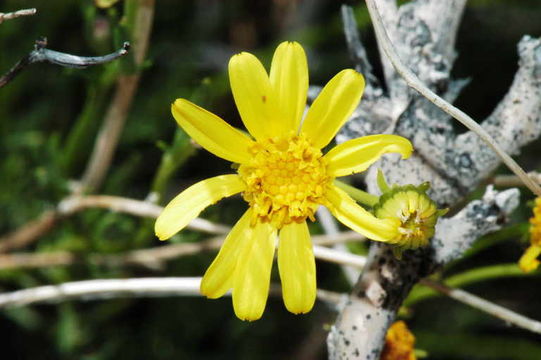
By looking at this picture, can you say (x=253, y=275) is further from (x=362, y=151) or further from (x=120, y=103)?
(x=120, y=103)

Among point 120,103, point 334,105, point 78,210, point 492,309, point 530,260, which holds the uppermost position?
point 334,105

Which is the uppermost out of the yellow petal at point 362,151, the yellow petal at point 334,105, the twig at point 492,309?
the yellow petal at point 334,105

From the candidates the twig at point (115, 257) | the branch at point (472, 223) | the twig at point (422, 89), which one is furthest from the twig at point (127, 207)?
the twig at point (422, 89)

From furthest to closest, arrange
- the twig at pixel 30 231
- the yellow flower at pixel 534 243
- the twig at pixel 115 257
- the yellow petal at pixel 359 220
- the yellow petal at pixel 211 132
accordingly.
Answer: the twig at pixel 30 231 → the twig at pixel 115 257 → the yellow flower at pixel 534 243 → the yellow petal at pixel 211 132 → the yellow petal at pixel 359 220

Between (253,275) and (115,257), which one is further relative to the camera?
(115,257)

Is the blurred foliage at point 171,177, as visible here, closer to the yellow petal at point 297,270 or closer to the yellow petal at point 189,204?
the yellow petal at point 189,204

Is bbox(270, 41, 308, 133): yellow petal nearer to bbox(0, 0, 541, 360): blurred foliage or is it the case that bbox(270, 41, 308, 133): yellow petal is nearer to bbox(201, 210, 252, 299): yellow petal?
bbox(201, 210, 252, 299): yellow petal

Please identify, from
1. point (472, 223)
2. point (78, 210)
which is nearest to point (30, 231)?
point (78, 210)
